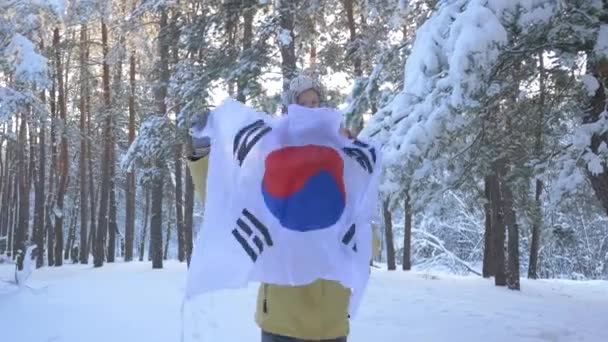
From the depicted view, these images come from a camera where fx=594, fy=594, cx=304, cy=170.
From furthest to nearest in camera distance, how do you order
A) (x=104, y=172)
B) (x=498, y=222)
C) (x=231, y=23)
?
(x=104, y=172)
(x=231, y=23)
(x=498, y=222)

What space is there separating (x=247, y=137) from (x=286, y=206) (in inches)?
16.8

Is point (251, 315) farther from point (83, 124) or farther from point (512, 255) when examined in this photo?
point (83, 124)

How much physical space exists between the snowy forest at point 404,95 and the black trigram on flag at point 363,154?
88 cm

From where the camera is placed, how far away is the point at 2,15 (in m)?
10.2

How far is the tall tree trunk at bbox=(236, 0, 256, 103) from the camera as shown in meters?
12.0

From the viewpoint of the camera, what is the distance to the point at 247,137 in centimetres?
297

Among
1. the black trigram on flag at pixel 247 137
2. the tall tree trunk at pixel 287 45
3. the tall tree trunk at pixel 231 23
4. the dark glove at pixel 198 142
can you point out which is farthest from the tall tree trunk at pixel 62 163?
the black trigram on flag at pixel 247 137

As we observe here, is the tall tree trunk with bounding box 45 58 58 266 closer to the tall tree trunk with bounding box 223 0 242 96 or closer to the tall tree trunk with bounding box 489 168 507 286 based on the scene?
the tall tree trunk with bounding box 223 0 242 96

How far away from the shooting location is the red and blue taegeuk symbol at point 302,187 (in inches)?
108

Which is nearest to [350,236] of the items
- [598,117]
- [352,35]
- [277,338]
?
[277,338]

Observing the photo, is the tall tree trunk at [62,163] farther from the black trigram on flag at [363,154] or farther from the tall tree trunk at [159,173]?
the black trigram on flag at [363,154]

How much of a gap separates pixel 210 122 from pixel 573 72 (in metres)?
4.10

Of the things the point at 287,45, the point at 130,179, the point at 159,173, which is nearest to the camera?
the point at 287,45

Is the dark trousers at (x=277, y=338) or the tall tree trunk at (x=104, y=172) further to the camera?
the tall tree trunk at (x=104, y=172)
